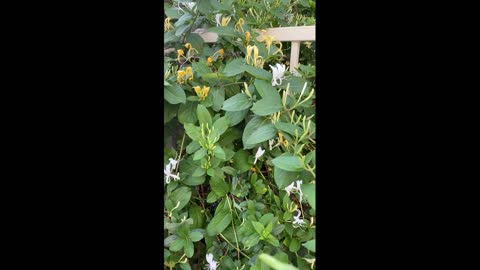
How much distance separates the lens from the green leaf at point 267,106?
0.75 meters

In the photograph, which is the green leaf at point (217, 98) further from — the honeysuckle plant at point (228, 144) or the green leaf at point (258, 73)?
the green leaf at point (258, 73)

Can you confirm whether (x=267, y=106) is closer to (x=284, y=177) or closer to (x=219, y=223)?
(x=284, y=177)

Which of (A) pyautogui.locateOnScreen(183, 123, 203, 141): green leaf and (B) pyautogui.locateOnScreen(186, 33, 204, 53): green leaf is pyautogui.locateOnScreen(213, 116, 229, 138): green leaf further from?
(B) pyautogui.locateOnScreen(186, 33, 204, 53): green leaf

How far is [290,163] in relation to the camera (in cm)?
65

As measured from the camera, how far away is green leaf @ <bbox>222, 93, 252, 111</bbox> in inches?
32.0

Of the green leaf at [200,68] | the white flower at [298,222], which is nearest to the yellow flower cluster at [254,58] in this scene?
the green leaf at [200,68]

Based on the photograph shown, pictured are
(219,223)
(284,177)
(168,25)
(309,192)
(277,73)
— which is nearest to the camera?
(309,192)

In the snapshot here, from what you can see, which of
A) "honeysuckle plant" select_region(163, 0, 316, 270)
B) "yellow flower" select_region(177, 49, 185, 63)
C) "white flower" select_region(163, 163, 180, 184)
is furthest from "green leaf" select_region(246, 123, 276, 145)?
"yellow flower" select_region(177, 49, 185, 63)

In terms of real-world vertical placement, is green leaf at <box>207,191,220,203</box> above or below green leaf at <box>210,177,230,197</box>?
below

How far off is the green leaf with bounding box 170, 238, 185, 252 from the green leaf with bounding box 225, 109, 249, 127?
260 millimetres

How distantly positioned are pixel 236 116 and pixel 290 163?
0.24m

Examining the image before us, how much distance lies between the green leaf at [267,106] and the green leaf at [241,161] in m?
0.18

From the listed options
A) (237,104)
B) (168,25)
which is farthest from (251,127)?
(168,25)
